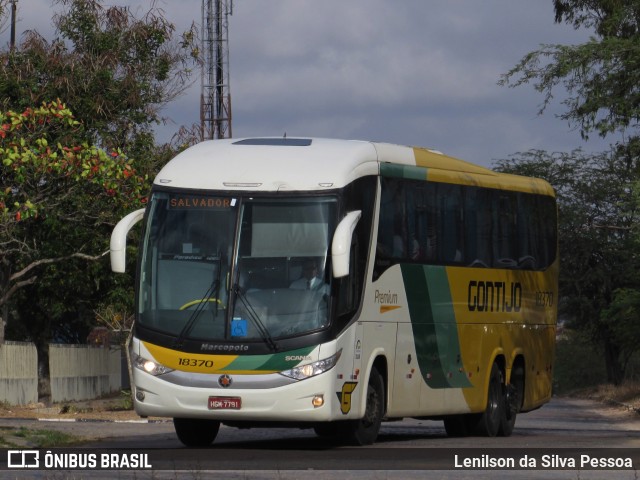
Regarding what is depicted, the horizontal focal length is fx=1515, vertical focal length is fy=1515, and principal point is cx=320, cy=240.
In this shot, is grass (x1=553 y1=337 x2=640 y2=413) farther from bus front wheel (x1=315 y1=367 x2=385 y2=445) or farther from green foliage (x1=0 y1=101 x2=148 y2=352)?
bus front wheel (x1=315 y1=367 x2=385 y2=445)

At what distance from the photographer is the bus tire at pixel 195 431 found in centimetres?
1903

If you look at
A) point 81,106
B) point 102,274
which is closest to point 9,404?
point 102,274

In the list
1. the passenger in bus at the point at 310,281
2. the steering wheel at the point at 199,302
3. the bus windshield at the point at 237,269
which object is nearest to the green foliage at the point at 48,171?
the bus windshield at the point at 237,269

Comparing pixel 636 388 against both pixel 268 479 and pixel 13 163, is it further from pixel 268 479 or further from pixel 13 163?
pixel 268 479

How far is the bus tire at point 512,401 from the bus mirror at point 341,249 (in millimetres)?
7269

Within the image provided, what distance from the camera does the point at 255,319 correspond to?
1747cm

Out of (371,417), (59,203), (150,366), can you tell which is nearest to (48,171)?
(59,203)

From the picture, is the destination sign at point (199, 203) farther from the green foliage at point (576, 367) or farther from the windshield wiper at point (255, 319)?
the green foliage at point (576, 367)

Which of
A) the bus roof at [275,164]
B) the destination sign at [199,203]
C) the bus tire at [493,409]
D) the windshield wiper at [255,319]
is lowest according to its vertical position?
the bus tire at [493,409]

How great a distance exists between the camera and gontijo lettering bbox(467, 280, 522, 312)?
2220 centimetres

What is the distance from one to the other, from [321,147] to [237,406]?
11.8ft

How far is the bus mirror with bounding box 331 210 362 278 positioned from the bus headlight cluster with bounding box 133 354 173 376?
91.3 inches

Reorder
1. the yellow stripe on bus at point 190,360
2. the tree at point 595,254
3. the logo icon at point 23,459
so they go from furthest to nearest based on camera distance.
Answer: the tree at point 595,254 < the yellow stripe on bus at point 190,360 < the logo icon at point 23,459

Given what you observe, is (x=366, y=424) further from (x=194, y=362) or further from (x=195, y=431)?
(x=194, y=362)
